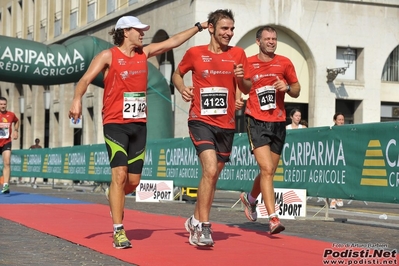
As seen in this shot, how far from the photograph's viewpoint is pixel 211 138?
28.7ft

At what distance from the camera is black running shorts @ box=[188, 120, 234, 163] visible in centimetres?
868

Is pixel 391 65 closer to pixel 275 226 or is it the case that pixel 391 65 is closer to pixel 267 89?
pixel 267 89

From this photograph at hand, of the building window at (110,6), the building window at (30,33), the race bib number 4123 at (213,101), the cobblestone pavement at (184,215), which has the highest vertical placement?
the building window at (30,33)

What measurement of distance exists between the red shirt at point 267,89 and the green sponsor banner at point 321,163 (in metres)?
1.77

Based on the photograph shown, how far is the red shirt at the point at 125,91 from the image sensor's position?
873 cm

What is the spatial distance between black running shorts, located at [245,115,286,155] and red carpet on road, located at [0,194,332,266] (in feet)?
3.18

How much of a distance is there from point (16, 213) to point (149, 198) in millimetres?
6094

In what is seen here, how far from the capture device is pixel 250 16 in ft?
97.9

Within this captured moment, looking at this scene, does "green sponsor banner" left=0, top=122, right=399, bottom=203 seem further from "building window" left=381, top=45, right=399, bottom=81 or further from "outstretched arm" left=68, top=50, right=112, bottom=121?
"building window" left=381, top=45, right=399, bottom=81

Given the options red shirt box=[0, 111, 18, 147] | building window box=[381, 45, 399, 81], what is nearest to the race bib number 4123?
red shirt box=[0, 111, 18, 147]

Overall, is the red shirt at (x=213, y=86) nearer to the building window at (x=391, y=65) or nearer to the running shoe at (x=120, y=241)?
the running shoe at (x=120, y=241)

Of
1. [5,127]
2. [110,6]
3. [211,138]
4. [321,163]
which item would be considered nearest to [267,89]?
[211,138]

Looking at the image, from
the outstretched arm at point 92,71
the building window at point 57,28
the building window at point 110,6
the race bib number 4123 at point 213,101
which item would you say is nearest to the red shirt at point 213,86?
the race bib number 4123 at point 213,101

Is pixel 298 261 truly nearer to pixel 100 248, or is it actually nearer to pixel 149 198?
pixel 100 248
